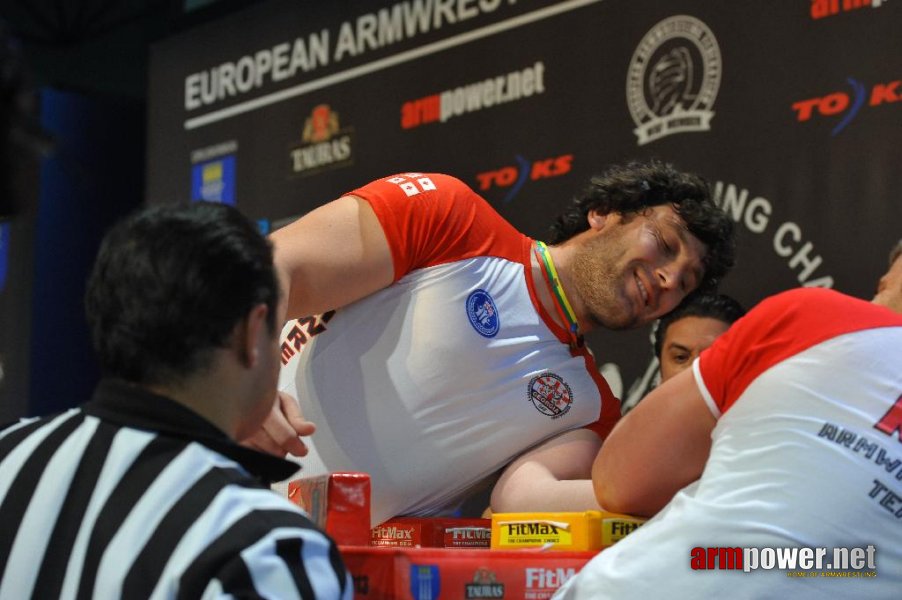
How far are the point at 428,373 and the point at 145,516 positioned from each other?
102cm

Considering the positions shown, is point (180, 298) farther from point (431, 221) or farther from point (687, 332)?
point (687, 332)

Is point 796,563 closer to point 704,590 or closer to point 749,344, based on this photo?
point 704,590

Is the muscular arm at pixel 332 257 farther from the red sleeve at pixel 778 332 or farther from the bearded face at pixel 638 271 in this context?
the red sleeve at pixel 778 332

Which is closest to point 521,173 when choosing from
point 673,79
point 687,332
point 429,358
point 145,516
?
point 673,79

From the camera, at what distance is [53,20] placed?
17.5ft

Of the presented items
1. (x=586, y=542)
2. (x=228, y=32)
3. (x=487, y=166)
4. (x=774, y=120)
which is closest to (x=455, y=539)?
(x=586, y=542)

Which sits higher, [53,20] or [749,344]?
[53,20]

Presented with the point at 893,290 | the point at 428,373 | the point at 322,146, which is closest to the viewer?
the point at 893,290

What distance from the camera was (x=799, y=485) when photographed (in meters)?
1.30

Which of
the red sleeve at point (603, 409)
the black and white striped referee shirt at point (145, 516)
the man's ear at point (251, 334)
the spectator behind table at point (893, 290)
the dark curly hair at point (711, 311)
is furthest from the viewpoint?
the dark curly hair at point (711, 311)

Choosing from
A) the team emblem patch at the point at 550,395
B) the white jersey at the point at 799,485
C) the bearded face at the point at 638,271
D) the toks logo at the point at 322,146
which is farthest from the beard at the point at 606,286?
the toks logo at the point at 322,146

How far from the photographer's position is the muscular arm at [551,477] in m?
1.82

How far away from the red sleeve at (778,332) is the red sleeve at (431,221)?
76 centimetres

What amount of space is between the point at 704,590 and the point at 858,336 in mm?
341
